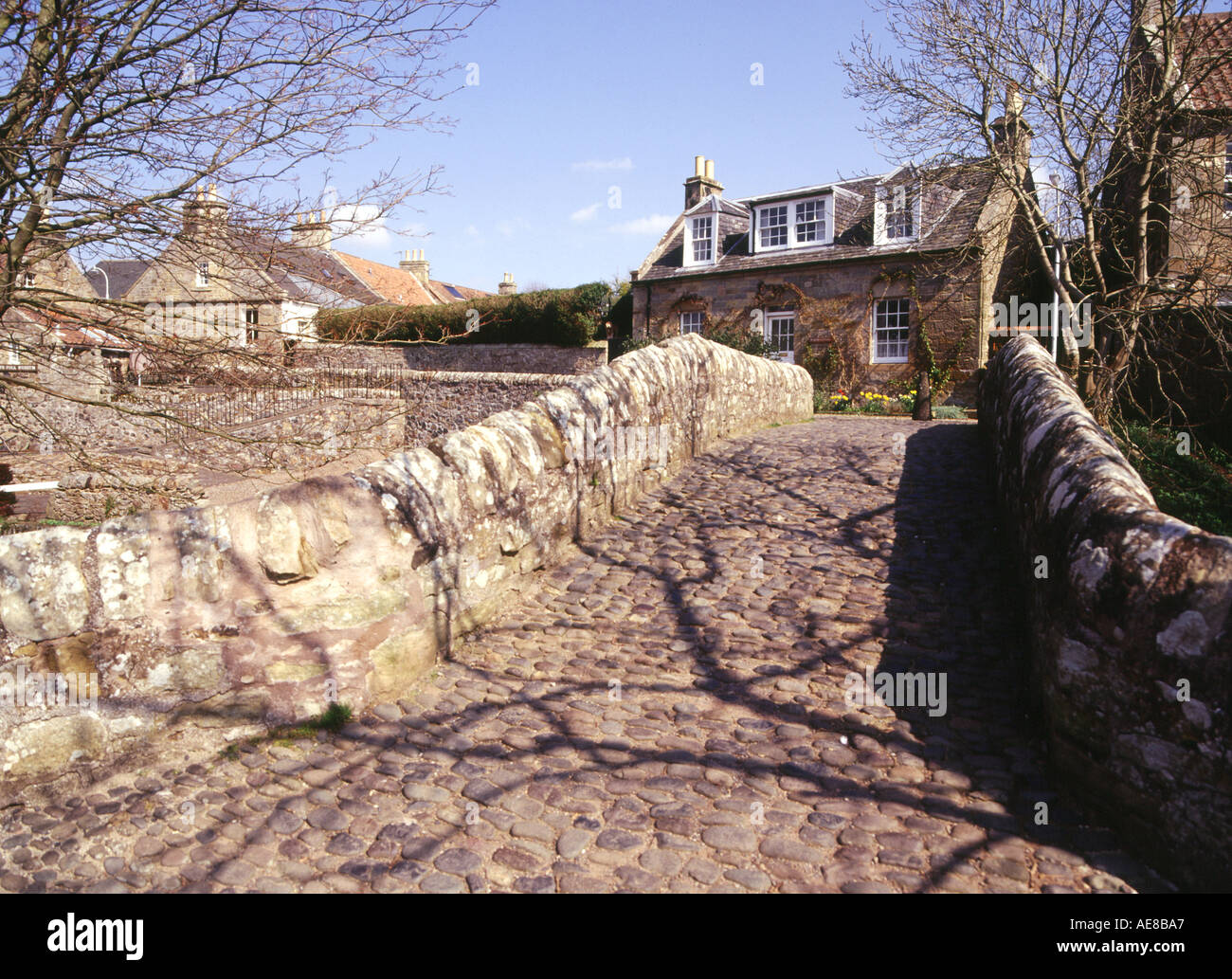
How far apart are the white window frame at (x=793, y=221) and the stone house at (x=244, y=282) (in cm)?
2137

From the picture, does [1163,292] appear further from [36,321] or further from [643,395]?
[36,321]

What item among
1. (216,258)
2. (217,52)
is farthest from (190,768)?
(217,52)

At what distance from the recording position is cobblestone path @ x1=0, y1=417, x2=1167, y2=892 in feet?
9.72

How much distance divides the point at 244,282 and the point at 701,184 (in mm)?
26549

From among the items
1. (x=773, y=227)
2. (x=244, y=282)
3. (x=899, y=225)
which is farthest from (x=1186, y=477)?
(x=773, y=227)

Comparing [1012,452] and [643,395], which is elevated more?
[643,395]

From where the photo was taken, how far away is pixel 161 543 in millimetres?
3680

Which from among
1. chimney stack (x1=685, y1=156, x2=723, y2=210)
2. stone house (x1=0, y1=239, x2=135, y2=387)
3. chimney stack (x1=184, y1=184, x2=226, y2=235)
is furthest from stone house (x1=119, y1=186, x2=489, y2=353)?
chimney stack (x1=685, y1=156, x2=723, y2=210)

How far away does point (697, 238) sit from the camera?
2742cm

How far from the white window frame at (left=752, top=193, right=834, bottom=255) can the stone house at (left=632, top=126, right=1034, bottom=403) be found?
0.10ft

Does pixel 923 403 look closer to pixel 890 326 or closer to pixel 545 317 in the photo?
pixel 890 326

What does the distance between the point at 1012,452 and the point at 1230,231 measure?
975 cm

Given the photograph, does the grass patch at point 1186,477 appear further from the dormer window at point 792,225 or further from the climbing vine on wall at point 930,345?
the dormer window at point 792,225
